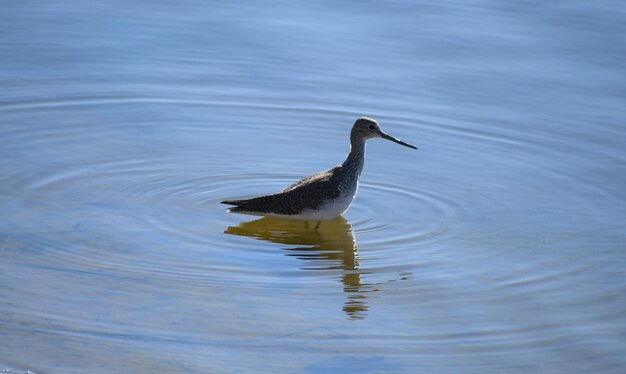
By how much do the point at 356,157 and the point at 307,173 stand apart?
2.27 feet

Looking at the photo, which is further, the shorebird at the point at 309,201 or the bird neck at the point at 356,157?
the bird neck at the point at 356,157

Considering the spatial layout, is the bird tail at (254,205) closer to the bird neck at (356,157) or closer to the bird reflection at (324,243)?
the bird reflection at (324,243)

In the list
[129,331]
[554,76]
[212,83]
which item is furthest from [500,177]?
[129,331]

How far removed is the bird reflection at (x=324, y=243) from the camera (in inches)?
347

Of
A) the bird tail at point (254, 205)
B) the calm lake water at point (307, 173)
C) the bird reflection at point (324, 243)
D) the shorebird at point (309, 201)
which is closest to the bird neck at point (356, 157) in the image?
the shorebird at point (309, 201)

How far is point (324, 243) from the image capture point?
400 inches

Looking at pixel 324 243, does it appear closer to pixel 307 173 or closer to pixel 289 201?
pixel 289 201

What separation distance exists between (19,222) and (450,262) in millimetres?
3901

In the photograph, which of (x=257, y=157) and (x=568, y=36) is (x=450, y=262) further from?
(x=568, y=36)

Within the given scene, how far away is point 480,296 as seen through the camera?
28.4 feet

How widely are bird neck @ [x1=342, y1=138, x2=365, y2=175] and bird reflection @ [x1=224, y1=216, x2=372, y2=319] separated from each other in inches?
21.0

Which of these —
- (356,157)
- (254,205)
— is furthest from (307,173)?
(254,205)

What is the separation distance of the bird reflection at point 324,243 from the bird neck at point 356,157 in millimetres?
534

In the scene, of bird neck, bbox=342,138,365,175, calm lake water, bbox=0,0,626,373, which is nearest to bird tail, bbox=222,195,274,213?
calm lake water, bbox=0,0,626,373
